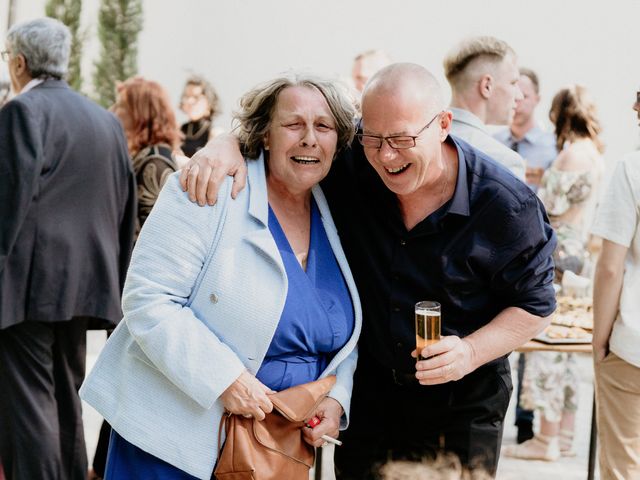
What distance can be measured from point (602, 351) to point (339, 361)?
1.41 meters

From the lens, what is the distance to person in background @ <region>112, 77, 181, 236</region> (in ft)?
15.4

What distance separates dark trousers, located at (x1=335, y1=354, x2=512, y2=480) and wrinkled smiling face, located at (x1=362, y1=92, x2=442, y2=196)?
0.70 meters

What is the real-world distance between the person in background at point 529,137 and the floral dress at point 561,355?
769mm

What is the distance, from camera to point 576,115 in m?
5.49

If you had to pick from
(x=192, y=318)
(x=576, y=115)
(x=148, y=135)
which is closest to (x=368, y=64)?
(x=576, y=115)

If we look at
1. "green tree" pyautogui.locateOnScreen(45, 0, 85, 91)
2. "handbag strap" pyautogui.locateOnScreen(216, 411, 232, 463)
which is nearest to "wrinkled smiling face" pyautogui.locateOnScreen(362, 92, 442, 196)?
"handbag strap" pyautogui.locateOnScreen(216, 411, 232, 463)

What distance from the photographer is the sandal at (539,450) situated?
5.20 metres

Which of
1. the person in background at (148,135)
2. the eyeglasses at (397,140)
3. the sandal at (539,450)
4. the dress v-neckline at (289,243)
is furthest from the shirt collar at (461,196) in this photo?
the sandal at (539,450)

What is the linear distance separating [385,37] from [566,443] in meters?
9.54

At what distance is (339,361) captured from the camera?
2.59 meters

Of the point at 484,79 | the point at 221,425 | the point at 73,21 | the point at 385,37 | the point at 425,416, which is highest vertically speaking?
the point at 73,21

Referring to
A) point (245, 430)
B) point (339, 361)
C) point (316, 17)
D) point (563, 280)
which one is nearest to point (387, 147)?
point (339, 361)

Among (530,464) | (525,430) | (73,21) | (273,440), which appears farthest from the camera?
(73,21)

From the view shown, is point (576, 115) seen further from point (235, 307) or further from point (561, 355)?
point (235, 307)
